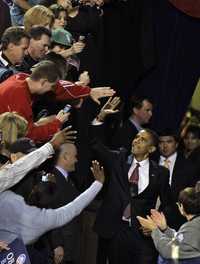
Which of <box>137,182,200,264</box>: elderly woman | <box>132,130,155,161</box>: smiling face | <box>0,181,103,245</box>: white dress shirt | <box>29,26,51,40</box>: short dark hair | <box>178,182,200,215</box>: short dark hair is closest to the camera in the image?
<box>0,181,103,245</box>: white dress shirt

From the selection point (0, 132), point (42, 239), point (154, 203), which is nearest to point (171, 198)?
point (154, 203)

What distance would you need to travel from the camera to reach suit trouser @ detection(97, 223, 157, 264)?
675 cm

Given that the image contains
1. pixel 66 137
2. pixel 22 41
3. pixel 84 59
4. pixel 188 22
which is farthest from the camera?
pixel 188 22

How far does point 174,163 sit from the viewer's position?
777 centimetres

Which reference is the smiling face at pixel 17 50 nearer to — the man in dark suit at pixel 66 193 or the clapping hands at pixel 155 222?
the man in dark suit at pixel 66 193

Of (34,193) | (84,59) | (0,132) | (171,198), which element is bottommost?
(171,198)

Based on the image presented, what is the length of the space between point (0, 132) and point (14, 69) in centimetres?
124

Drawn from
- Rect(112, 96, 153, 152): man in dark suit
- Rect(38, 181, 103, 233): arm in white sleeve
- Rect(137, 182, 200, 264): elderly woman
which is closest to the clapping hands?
Rect(137, 182, 200, 264): elderly woman

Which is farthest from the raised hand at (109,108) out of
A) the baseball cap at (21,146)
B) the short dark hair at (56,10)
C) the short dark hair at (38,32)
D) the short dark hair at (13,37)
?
the baseball cap at (21,146)

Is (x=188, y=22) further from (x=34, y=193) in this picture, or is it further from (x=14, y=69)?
(x=34, y=193)

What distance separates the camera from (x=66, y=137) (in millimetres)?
5508

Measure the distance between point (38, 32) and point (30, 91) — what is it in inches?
27.7

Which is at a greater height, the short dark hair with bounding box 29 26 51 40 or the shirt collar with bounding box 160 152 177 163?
the short dark hair with bounding box 29 26 51 40

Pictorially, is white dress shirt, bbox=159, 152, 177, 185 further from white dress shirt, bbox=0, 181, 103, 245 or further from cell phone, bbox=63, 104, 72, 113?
white dress shirt, bbox=0, 181, 103, 245
